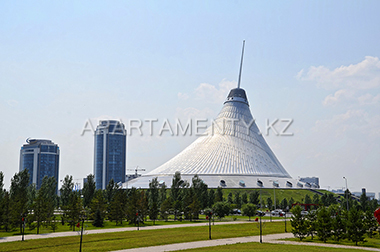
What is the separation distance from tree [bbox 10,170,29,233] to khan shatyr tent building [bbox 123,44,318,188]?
3581 centimetres

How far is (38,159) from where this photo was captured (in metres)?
148

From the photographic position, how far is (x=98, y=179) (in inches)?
6531

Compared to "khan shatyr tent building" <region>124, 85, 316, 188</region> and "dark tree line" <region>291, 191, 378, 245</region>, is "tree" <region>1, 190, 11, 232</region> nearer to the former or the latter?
"dark tree line" <region>291, 191, 378, 245</region>

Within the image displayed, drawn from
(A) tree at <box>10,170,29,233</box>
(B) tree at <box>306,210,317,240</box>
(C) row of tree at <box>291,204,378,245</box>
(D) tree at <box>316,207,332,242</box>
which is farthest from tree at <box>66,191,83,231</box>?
(D) tree at <box>316,207,332,242</box>

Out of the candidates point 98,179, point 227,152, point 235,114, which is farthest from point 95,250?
point 98,179

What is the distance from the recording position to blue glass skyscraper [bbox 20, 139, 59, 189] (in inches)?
5782

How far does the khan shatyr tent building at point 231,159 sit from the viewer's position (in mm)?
84688

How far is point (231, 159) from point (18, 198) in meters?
58.0

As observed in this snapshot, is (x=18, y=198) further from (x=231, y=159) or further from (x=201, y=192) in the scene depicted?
(x=231, y=159)

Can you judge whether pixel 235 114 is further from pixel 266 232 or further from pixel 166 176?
pixel 266 232

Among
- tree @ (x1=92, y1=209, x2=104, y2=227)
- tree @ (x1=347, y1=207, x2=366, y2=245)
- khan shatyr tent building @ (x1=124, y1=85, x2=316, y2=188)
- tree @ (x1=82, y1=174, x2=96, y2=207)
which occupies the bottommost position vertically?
tree @ (x1=92, y1=209, x2=104, y2=227)

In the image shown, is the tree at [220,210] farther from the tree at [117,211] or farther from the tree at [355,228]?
the tree at [355,228]

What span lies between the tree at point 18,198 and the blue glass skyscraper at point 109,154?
372 ft

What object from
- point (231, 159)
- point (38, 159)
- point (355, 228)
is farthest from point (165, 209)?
point (38, 159)
